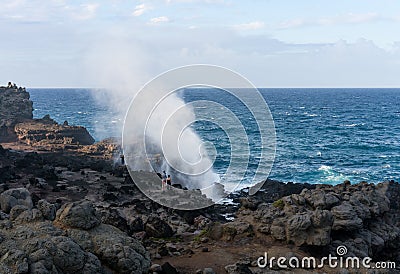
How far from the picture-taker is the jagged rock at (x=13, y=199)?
2088cm

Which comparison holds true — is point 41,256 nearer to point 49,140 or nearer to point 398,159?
point 49,140

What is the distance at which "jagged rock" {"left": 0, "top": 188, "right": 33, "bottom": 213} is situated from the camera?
2088 cm

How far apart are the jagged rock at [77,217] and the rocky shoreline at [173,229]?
0.04m

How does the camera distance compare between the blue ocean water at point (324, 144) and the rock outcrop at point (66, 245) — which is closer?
the rock outcrop at point (66, 245)

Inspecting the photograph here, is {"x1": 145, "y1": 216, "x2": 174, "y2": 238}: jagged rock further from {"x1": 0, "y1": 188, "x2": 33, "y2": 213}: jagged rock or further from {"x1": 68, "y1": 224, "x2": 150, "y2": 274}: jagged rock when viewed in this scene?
{"x1": 68, "y1": 224, "x2": 150, "y2": 274}: jagged rock

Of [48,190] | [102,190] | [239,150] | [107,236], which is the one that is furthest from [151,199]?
[239,150]

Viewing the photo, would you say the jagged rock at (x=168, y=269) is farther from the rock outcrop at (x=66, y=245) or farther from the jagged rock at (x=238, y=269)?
the jagged rock at (x=238, y=269)

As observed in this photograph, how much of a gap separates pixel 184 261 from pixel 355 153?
62.8 metres

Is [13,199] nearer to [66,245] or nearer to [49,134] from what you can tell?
A: [66,245]

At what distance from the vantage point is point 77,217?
1819 cm

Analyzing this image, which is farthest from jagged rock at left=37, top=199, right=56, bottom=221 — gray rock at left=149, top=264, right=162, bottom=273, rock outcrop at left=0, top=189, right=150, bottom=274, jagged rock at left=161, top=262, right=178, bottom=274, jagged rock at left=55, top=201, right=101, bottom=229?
jagged rock at left=161, top=262, right=178, bottom=274

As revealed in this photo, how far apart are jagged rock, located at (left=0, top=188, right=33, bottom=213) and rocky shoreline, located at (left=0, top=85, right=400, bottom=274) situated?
0.04 m

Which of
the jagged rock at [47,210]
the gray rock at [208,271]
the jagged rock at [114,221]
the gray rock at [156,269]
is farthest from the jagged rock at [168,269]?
the jagged rock at [114,221]

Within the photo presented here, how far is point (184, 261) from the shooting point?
21281 mm
